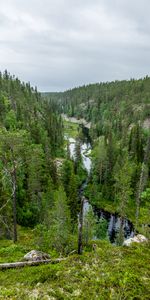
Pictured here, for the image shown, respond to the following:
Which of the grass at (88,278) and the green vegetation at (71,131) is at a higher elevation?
the grass at (88,278)

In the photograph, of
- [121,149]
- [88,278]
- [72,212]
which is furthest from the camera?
[121,149]

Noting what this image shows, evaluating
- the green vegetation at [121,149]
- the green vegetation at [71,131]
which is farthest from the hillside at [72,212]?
the green vegetation at [71,131]

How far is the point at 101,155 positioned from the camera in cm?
6725

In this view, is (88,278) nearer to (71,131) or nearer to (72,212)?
(72,212)

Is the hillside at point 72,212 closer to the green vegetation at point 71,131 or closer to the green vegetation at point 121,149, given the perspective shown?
the green vegetation at point 121,149

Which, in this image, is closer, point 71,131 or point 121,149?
point 121,149

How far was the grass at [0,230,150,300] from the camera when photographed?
933 cm

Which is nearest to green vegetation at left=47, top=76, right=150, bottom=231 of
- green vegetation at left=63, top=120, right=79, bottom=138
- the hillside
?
the hillside

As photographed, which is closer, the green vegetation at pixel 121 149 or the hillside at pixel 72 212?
the hillside at pixel 72 212

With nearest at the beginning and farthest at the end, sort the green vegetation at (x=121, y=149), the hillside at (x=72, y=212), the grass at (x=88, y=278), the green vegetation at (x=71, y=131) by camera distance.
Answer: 1. the grass at (x=88, y=278)
2. the hillside at (x=72, y=212)
3. the green vegetation at (x=121, y=149)
4. the green vegetation at (x=71, y=131)

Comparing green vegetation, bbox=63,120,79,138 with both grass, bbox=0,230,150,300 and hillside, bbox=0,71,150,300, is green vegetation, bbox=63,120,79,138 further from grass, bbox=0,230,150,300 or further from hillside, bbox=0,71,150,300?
grass, bbox=0,230,150,300

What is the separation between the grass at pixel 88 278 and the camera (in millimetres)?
9328

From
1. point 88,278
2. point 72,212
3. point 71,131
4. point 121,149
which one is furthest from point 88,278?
point 71,131

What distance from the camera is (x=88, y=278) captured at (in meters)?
10.3
